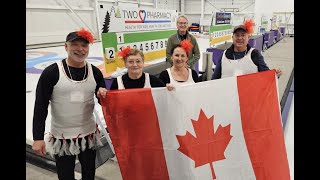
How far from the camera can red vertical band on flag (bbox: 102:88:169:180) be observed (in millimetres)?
1739

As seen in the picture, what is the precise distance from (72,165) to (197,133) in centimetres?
90

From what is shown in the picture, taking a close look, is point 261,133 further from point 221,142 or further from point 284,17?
point 284,17

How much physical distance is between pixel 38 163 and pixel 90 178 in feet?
2.91

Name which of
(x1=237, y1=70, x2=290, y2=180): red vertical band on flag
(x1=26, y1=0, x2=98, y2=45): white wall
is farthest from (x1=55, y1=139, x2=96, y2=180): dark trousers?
(x1=26, y1=0, x2=98, y2=45): white wall

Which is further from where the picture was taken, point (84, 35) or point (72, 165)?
point (72, 165)

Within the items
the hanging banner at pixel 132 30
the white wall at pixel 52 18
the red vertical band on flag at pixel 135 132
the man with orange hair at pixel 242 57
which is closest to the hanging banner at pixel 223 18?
the hanging banner at pixel 132 30

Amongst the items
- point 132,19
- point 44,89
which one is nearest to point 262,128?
point 44,89

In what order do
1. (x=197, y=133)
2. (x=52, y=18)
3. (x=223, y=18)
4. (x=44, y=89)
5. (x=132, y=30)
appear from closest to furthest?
1. (x=44, y=89)
2. (x=197, y=133)
3. (x=132, y=30)
4. (x=223, y=18)
5. (x=52, y=18)

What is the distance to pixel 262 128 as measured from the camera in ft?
6.12

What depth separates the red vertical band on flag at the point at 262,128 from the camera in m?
1.84

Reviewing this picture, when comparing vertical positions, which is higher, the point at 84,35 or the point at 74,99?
the point at 84,35

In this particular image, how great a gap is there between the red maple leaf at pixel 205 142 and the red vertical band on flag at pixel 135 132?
0.62 ft

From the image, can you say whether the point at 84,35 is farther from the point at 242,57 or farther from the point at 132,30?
the point at 132,30

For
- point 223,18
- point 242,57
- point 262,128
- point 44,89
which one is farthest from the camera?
point 223,18
